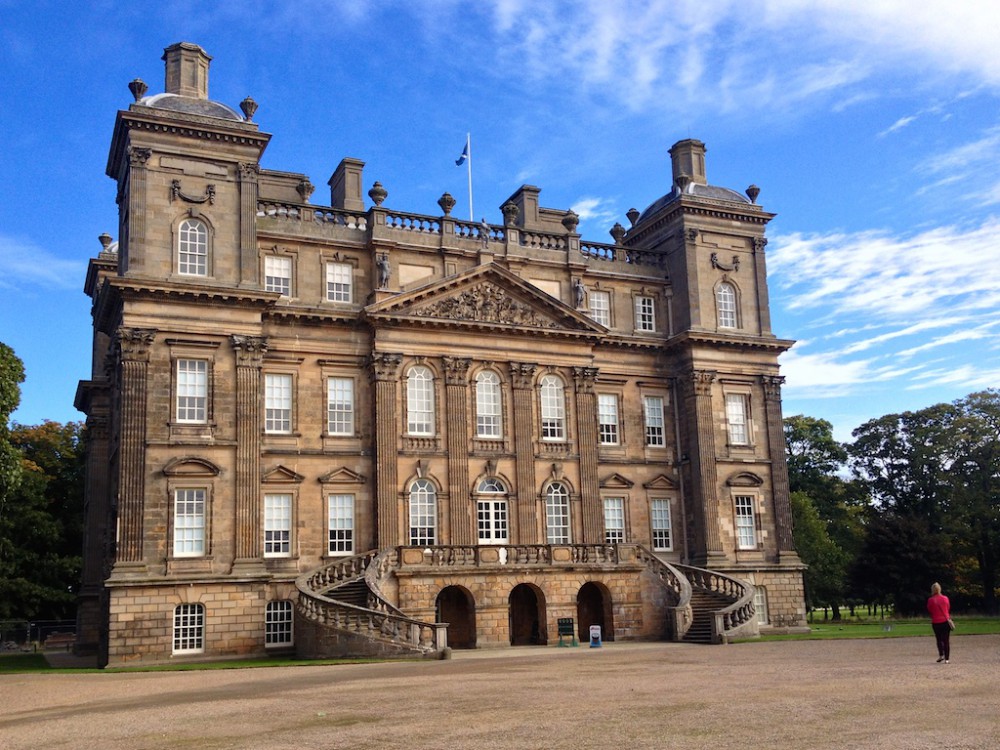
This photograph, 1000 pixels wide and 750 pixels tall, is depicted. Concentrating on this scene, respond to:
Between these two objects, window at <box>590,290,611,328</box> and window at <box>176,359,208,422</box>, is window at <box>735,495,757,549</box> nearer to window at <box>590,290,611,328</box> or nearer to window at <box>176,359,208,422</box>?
window at <box>590,290,611,328</box>

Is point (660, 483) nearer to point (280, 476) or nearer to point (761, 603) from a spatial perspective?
point (761, 603)

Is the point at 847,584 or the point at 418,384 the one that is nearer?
the point at 418,384

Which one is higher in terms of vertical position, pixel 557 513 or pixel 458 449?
pixel 458 449

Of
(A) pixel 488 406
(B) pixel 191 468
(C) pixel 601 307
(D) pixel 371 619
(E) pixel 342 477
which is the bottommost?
(D) pixel 371 619

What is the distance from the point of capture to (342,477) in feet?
124

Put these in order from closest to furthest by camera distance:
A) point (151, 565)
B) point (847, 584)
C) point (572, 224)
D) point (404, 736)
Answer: point (404, 736) → point (151, 565) → point (572, 224) → point (847, 584)

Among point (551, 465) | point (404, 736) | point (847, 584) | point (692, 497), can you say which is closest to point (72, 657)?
point (551, 465)

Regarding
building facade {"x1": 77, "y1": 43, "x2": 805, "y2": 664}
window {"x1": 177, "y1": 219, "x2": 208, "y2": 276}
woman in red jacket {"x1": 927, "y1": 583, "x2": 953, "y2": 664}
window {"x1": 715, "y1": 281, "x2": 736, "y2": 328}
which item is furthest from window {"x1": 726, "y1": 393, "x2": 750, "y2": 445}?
woman in red jacket {"x1": 927, "y1": 583, "x2": 953, "y2": 664}

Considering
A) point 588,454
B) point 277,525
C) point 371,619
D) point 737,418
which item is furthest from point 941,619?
point 737,418

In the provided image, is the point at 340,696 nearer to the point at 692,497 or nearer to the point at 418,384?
the point at 418,384

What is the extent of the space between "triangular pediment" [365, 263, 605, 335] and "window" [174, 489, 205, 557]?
30.7 ft

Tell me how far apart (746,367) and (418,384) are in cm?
1524

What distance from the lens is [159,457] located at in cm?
3419

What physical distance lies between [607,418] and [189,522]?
18.1 meters
